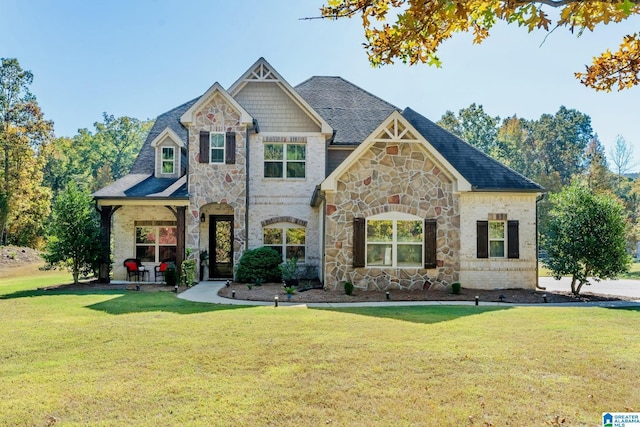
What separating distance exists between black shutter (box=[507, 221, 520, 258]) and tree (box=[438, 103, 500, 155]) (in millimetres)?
41815

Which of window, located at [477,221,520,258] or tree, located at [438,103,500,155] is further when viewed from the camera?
tree, located at [438,103,500,155]

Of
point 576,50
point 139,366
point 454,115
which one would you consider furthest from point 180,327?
point 454,115

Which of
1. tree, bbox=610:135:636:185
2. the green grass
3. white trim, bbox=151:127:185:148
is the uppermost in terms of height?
tree, bbox=610:135:636:185

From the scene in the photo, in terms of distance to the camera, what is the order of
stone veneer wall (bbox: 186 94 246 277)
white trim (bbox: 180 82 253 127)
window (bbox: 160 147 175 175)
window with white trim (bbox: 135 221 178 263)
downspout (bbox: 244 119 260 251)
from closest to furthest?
1. white trim (bbox: 180 82 253 127)
2. stone veneer wall (bbox: 186 94 246 277)
3. downspout (bbox: 244 119 260 251)
4. window with white trim (bbox: 135 221 178 263)
5. window (bbox: 160 147 175 175)

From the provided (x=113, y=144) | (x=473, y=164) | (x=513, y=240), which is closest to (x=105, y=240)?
(x=473, y=164)

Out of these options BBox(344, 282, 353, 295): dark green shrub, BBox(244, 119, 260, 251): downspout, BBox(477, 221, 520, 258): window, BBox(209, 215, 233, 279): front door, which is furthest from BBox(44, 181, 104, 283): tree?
BBox(477, 221, 520, 258): window

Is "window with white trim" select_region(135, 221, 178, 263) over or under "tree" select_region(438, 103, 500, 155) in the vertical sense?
under

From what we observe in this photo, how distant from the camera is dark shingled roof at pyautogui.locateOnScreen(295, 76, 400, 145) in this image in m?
20.0

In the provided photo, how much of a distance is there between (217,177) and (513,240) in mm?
12040

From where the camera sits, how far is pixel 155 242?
18.8 metres

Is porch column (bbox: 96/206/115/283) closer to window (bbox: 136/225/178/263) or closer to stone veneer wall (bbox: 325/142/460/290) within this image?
window (bbox: 136/225/178/263)

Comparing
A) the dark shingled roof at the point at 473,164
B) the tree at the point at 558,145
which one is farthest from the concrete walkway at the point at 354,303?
the tree at the point at 558,145

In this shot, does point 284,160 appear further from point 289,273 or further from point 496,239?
point 496,239

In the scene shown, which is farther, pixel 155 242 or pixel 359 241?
pixel 155 242
